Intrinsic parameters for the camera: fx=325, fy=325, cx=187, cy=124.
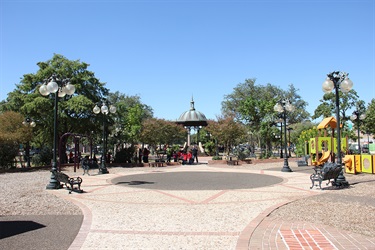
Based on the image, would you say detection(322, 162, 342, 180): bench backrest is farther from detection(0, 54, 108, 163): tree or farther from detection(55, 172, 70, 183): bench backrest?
detection(0, 54, 108, 163): tree

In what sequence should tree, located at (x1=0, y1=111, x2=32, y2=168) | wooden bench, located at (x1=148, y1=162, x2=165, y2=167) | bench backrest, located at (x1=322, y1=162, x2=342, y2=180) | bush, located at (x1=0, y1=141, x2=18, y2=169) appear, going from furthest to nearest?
wooden bench, located at (x1=148, y1=162, x2=165, y2=167) → tree, located at (x1=0, y1=111, x2=32, y2=168) → bush, located at (x1=0, y1=141, x2=18, y2=169) → bench backrest, located at (x1=322, y1=162, x2=342, y2=180)

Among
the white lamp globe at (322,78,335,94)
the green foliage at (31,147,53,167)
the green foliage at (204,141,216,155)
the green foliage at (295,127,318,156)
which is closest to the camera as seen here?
the white lamp globe at (322,78,335,94)

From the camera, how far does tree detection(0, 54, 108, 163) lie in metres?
23.7

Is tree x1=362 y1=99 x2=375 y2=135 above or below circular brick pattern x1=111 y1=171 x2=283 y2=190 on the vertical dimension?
above

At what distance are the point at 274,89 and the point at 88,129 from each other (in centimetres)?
4165

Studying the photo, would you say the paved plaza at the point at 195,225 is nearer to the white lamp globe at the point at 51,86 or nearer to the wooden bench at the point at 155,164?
the white lamp globe at the point at 51,86

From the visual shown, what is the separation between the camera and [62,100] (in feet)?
82.4

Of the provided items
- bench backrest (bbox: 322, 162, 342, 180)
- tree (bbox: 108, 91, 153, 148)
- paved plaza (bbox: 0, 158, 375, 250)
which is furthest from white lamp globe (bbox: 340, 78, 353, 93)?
tree (bbox: 108, 91, 153, 148)

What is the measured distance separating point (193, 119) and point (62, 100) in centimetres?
1950

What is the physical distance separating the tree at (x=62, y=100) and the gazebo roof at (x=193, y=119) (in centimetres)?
1593

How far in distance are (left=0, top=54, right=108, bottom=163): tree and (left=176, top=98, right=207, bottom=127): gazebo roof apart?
15.9 m

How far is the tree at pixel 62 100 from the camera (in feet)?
77.6

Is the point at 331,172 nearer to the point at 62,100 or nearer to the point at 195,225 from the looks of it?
the point at 195,225

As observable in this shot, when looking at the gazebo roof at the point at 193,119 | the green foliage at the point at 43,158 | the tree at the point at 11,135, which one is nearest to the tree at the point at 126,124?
the gazebo roof at the point at 193,119
